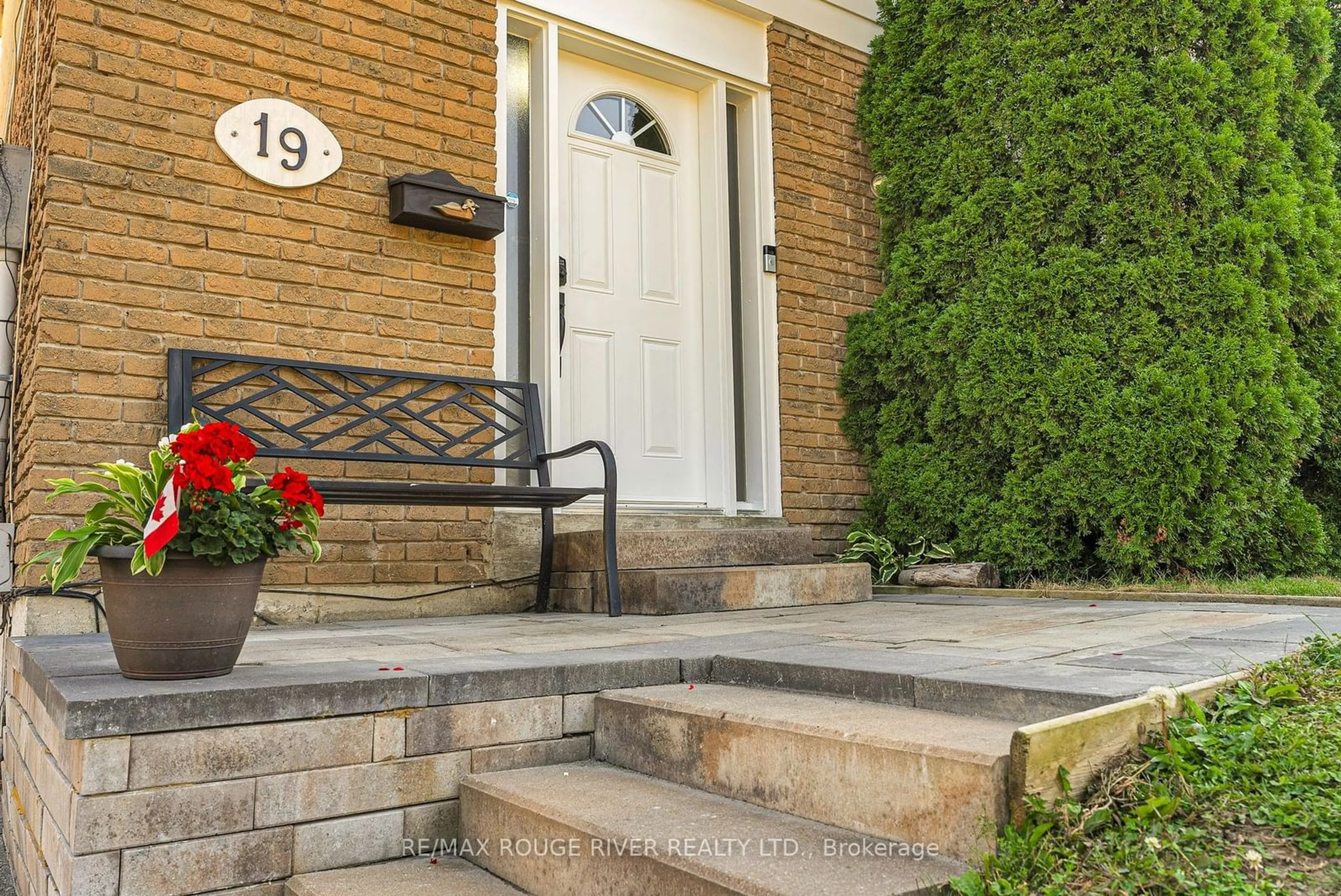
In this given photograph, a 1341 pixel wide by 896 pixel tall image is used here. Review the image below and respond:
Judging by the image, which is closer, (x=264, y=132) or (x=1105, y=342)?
(x=264, y=132)

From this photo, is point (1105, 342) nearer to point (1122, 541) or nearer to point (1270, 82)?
point (1122, 541)

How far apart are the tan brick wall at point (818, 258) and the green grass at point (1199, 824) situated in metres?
3.40

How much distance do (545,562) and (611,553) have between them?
407mm

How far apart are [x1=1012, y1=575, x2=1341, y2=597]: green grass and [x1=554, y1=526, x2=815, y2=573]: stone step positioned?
3.64 feet

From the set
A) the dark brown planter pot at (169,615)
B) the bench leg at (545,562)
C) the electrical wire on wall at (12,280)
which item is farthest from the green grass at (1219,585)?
the electrical wire on wall at (12,280)

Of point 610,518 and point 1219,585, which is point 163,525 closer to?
point 610,518

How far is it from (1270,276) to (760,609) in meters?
2.52

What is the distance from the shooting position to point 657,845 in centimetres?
149

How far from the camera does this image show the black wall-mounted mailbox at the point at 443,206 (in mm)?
3818

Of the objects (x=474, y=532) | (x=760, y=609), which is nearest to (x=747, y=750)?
(x=760, y=609)

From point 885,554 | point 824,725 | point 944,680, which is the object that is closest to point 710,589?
point 885,554

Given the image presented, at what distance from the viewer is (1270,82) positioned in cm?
417

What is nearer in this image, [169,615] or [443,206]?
[169,615]

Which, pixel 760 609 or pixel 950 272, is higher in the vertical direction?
pixel 950 272
